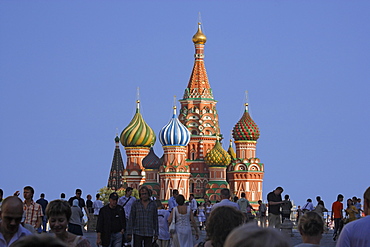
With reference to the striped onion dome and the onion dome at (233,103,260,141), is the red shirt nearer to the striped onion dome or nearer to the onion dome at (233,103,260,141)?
the striped onion dome

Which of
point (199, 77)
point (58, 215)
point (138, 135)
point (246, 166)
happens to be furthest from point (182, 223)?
point (138, 135)

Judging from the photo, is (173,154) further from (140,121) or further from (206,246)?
(206,246)

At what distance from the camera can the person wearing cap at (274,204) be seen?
799 inches

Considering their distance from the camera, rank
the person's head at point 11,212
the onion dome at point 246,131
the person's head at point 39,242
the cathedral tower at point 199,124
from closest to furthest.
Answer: the person's head at point 39,242 → the person's head at point 11,212 → the cathedral tower at point 199,124 → the onion dome at point 246,131

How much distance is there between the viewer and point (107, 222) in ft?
36.9

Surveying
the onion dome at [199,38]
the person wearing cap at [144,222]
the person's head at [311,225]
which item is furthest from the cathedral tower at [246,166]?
the person's head at [311,225]

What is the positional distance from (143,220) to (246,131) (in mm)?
59830

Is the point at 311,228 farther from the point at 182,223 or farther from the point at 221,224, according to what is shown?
the point at 182,223

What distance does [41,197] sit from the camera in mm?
18734

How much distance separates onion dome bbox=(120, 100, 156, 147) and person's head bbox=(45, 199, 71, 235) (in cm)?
6846

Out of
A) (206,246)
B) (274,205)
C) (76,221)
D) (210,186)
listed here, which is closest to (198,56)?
(210,186)

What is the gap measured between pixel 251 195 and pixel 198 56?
1252cm

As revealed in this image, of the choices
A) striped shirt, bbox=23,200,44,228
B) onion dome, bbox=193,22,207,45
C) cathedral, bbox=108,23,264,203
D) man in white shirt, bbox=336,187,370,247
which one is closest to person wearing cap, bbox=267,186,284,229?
striped shirt, bbox=23,200,44,228

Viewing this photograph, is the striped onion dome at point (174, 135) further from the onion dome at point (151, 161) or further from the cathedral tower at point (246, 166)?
the cathedral tower at point (246, 166)
